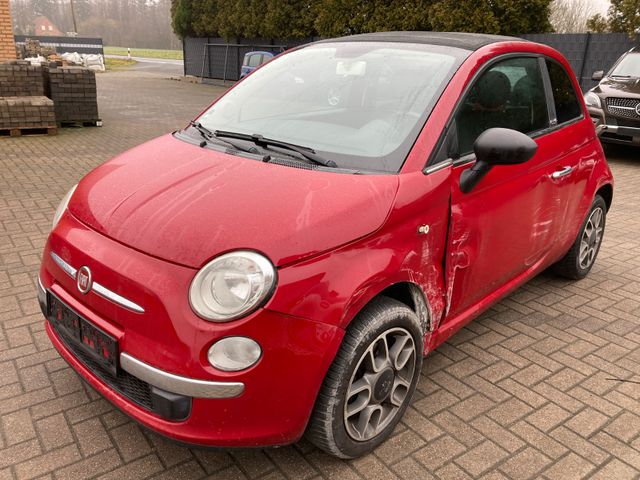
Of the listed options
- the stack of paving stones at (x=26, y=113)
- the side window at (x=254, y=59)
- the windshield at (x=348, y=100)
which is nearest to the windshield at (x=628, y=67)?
the windshield at (x=348, y=100)

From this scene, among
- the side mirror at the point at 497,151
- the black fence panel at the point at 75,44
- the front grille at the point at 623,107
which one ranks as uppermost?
the side mirror at the point at 497,151

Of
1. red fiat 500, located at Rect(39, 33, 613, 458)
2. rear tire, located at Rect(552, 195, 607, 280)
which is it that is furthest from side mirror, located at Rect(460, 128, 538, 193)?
rear tire, located at Rect(552, 195, 607, 280)

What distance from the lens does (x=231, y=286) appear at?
192 centimetres

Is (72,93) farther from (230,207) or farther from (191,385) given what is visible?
(191,385)

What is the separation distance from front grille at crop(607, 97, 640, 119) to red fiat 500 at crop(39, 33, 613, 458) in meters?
7.04

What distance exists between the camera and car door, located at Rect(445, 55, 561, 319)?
2678 mm

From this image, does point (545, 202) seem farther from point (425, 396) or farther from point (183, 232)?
point (183, 232)

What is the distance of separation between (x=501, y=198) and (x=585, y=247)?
72.8 inches

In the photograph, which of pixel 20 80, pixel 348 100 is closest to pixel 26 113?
pixel 20 80

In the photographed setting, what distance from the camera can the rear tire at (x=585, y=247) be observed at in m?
4.17

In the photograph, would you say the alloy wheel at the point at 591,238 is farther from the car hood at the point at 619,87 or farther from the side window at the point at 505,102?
the car hood at the point at 619,87

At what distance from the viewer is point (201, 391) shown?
190cm

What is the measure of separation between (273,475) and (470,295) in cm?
136

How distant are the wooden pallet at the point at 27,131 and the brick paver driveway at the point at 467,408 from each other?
5.56 meters
